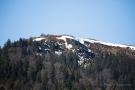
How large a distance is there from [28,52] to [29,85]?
4104cm

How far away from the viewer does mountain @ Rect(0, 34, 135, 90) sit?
79.1m

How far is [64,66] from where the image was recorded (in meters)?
91.9

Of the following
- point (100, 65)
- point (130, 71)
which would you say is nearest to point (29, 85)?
point (100, 65)

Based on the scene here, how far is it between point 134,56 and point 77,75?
66873 mm

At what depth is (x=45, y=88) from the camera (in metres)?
74.1

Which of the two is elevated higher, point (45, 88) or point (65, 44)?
point (65, 44)

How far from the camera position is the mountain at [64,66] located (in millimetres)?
79125

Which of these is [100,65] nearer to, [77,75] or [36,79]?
[77,75]

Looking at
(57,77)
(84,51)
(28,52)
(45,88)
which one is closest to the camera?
(45,88)

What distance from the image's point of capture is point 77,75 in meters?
88.0

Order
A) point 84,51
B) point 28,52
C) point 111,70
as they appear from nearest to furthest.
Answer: point 111,70
point 28,52
point 84,51

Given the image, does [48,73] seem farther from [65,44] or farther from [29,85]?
[65,44]

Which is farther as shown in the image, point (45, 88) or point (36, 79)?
point (36, 79)

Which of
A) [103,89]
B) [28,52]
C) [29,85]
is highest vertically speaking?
[28,52]
